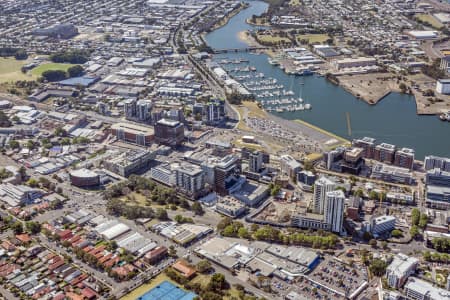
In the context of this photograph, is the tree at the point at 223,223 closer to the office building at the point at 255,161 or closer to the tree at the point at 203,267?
the tree at the point at 203,267

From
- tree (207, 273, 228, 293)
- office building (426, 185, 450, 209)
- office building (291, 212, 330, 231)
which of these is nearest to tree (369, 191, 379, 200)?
office building (426, 185, 450, 209)

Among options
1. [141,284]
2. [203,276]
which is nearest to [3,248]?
[141,284]

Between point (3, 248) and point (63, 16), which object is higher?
point (63, 16)

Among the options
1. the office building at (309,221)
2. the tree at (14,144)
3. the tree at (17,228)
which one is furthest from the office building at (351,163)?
Result: the tree at (14,144)

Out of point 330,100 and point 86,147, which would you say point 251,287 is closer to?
point 86,147

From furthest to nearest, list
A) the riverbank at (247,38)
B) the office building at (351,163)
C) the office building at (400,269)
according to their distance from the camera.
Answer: the riverbank at (247,38) → the office building at (351,163) → the office building at (400,269)

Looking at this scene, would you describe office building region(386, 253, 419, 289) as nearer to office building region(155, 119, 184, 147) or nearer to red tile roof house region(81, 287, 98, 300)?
red tile roof house region(81, 287, 98, 300)

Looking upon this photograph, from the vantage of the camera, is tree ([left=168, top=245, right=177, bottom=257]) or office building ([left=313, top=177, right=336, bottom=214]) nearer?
tree ([left=168, top=245, right=177, bottom=257])
